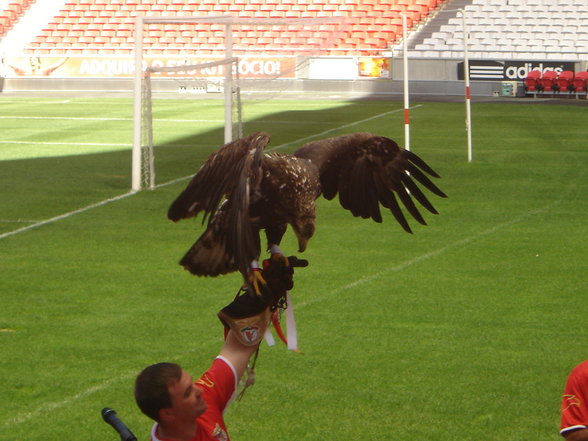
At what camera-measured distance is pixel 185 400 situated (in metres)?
3.47

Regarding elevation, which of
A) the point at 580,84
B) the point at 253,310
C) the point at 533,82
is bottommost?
the point at 253,310

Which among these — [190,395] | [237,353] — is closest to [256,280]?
[237,353]

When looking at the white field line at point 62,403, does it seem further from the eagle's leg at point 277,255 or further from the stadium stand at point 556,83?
the stadium stand at point 556,83

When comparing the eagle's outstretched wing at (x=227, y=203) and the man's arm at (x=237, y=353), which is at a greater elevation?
the eagle's outstretched wing at (x=227, y=203)

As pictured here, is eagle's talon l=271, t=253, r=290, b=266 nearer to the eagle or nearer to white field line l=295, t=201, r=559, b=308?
the eagle

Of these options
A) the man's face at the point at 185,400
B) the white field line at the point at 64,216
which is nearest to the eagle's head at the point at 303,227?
the man's face at the point at 185,400

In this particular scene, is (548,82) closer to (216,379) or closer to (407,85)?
(407,85)

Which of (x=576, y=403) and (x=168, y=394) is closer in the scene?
(x=168, y=394)

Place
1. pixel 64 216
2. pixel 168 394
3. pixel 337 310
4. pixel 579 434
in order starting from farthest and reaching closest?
pixel 64 216 → pixel 337 310 → pixel 579 434 → pixel 168 394

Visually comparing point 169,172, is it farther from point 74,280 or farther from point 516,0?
point 516,0

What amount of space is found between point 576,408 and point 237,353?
1.90 metres

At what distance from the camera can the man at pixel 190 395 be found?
3.47 metres

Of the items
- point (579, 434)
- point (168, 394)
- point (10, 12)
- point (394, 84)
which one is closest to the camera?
point (168, 394)

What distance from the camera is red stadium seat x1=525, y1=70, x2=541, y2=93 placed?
35219 millimetres
